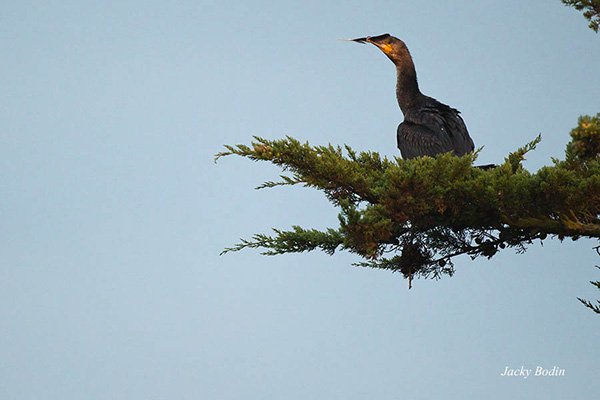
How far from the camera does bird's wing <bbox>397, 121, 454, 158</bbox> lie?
7.09 meters

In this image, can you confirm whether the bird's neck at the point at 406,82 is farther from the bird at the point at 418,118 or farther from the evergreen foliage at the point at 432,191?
the evergreen foliage at the point at 432,191

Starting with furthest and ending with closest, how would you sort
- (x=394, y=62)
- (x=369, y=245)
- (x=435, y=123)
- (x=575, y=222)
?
(x=394, y=62), (x=435, y=123), (x=575, y=222), (x=369, y=245)

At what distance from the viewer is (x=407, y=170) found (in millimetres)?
4910

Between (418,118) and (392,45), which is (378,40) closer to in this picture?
(392,45)

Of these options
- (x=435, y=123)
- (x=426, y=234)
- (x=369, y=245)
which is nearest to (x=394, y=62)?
(x=435, y=123)

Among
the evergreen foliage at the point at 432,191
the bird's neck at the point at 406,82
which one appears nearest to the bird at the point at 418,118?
the bird's neck at the point at 406,82

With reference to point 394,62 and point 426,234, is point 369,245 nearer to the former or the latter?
point 426,234

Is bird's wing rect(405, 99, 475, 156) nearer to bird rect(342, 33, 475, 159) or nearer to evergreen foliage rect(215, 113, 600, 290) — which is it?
bird rect(342, 33, 475, 159)

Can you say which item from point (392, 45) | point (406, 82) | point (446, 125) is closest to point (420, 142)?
point (446, 125)

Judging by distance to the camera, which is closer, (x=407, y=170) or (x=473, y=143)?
(x=407, y=170)

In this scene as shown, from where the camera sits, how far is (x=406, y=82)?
8.36m

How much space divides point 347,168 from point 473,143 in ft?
10.3

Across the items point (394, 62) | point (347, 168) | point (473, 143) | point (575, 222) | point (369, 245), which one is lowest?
point (369, 245)

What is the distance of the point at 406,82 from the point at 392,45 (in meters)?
0.48
